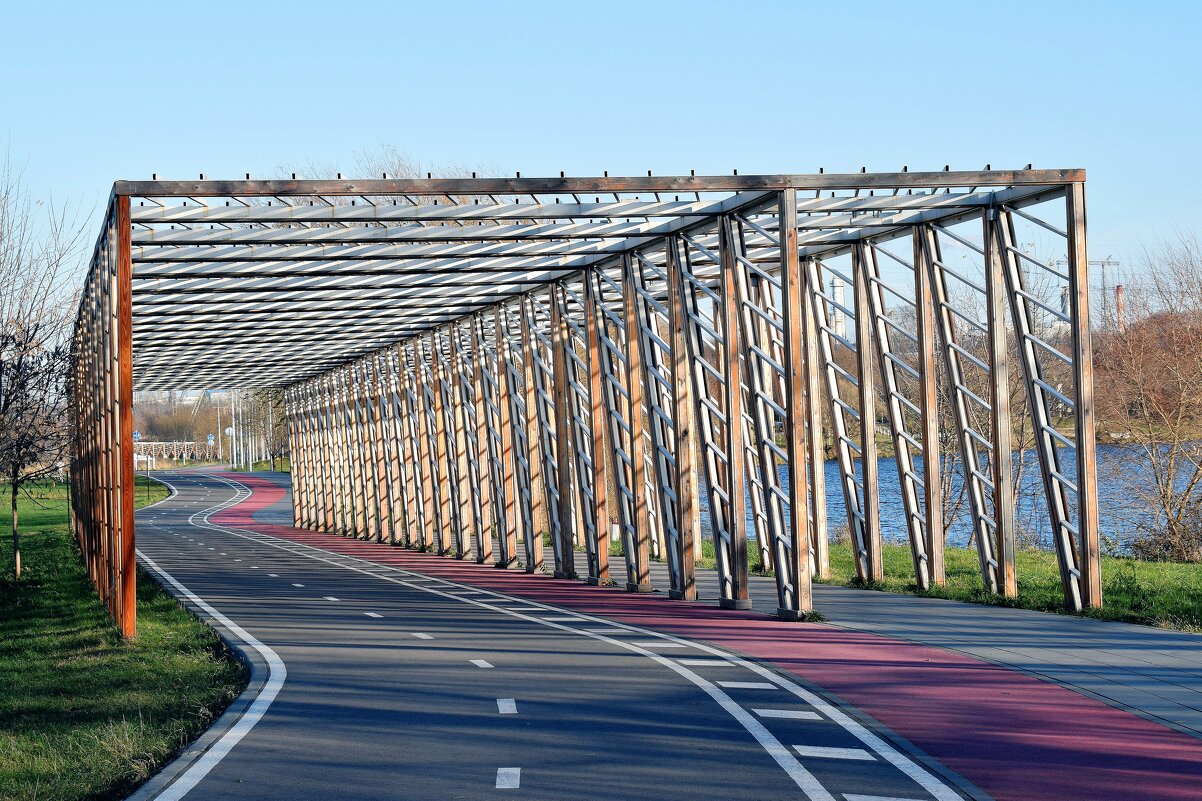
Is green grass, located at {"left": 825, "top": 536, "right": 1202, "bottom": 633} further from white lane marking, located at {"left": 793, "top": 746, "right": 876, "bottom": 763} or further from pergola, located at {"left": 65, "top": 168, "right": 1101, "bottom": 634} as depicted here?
white lane marking, located at {"left": 793, "top": 746, "right": 876, "bottom": 763}

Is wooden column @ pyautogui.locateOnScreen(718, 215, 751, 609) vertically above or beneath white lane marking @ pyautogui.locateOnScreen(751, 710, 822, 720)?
above

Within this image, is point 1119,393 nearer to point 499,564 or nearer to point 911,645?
point 499,564

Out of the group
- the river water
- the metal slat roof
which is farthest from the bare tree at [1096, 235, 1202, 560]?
the metal slat roof

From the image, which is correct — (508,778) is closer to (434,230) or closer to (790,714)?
(790,714)

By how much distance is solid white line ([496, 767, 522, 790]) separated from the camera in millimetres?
7562

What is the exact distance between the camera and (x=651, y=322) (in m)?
24.9

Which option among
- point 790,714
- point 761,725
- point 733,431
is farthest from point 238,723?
point 733,431

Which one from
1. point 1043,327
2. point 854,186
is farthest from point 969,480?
point 1043,327

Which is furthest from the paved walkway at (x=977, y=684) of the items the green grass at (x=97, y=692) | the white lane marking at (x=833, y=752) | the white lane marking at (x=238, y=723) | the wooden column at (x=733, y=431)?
the green grass at (x=97, y=692)

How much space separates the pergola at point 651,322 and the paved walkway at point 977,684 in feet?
4.14

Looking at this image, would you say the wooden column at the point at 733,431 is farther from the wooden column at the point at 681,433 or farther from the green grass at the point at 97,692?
the green grass at the point at 97,692

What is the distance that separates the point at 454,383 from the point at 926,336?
14.3 metres

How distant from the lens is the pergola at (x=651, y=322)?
54.3 feet

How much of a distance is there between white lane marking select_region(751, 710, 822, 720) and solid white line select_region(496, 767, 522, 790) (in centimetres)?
241
